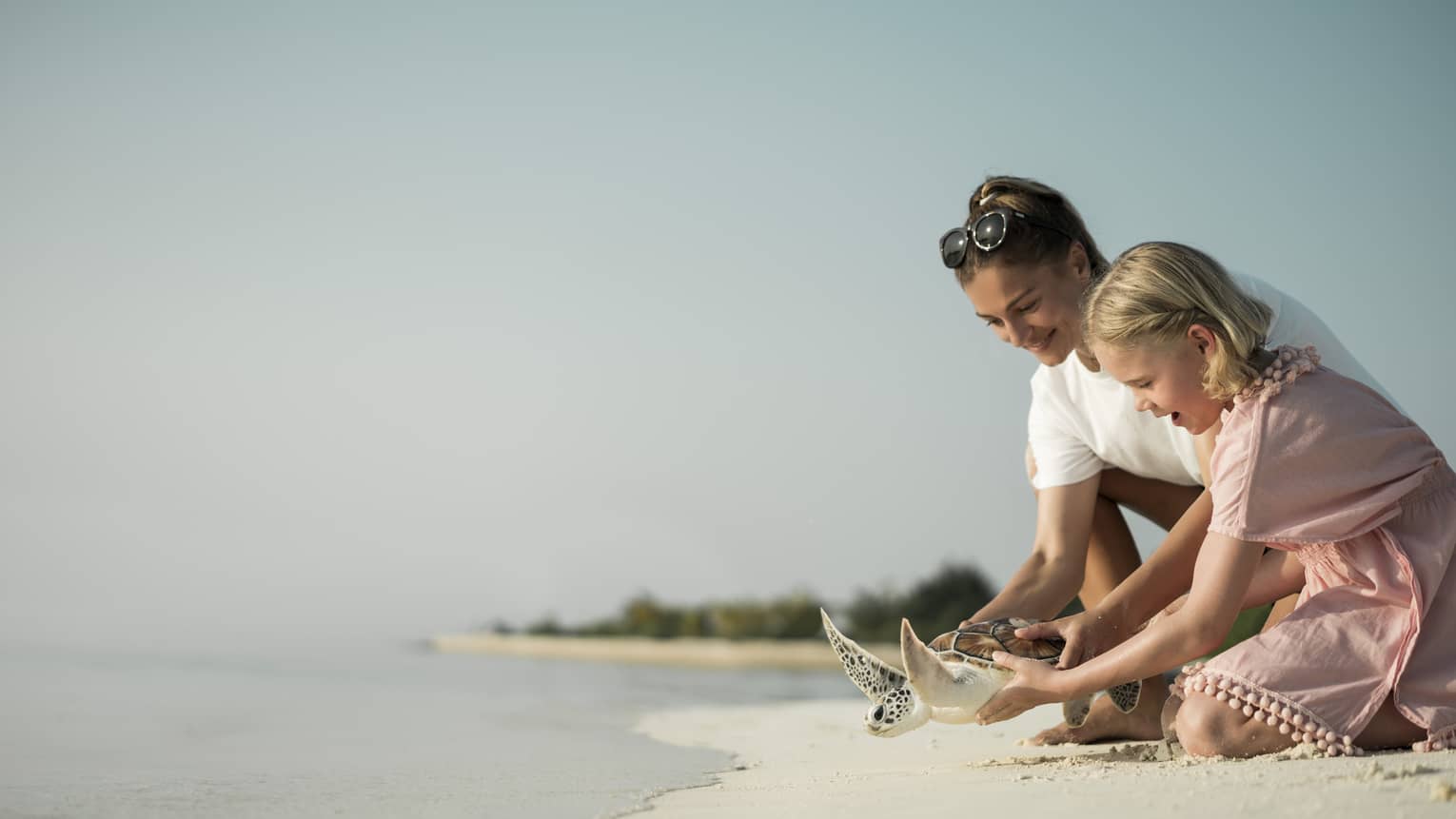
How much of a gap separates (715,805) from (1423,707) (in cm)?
126

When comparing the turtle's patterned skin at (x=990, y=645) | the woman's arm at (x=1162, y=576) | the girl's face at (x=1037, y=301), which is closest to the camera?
the turtle's patterned skin at (x=990, y=645)

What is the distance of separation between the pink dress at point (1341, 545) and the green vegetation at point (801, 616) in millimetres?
8383

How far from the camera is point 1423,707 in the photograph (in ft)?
6.95

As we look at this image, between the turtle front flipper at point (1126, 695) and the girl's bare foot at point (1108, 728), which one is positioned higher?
the turtle front flipper at point (1126, 695)

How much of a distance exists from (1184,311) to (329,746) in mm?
2546

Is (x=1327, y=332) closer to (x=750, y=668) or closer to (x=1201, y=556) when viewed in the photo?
(x=1201, y=556)

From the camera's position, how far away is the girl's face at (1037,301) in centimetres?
304

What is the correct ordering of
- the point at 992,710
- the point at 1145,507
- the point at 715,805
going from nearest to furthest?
the point at 715,805
the point at 992,710
the point at 1145,507

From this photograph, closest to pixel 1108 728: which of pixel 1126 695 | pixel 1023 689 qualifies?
pixel 1126 695

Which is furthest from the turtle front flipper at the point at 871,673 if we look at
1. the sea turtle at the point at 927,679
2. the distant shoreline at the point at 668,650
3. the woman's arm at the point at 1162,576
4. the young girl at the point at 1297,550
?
the distant shoreline at the point at 668,650

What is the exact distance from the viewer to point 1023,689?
232cm

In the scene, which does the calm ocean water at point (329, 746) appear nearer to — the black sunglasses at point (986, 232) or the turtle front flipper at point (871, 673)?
the turtle front flipper at point (871, 673)

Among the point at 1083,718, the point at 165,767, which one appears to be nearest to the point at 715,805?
the point at 1083,718

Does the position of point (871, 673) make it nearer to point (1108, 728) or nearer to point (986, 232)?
point (1108, 728)
